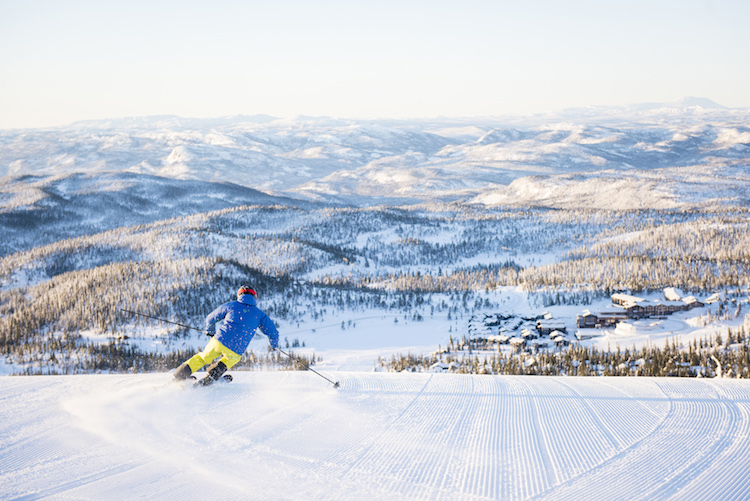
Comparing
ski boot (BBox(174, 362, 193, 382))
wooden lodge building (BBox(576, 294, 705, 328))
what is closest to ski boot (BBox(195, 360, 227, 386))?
ski boot (BBox(174, 362, 193, 382))

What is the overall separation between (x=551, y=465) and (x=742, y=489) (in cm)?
240

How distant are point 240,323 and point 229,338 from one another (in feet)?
1.36

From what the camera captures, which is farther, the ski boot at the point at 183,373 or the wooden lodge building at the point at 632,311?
the wooden lodge building at the point at 632,311

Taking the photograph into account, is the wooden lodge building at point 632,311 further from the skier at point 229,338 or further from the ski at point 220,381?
the ski at point 220,381

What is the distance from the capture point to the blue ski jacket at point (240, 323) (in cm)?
1217

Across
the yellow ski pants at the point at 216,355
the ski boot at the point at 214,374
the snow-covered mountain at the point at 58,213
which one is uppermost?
the yellow ski pants at the point at 216,355

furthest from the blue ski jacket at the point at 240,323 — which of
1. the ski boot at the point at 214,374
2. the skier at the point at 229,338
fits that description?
the ski boot at the point at 214,374

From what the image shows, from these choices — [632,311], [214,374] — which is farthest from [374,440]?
[632,311]

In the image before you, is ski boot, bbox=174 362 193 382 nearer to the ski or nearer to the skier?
the skier

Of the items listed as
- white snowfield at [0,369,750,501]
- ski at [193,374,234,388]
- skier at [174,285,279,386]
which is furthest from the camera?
skier at [174,285,279,386]

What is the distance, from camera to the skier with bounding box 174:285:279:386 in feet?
39.1

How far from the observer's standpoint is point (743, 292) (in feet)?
145

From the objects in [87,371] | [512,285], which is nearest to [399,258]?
[512,285]

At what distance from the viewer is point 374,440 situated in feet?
29.0
